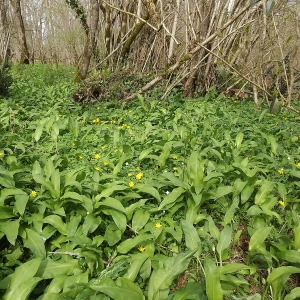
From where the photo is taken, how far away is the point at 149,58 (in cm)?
609

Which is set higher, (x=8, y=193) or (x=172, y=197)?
(x=8, y=193)

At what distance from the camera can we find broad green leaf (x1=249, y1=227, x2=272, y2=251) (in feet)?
5.49

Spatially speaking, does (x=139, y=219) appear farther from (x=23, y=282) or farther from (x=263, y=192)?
(x=263, y=192)

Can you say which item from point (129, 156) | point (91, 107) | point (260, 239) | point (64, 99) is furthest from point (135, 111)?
point (260, 239)

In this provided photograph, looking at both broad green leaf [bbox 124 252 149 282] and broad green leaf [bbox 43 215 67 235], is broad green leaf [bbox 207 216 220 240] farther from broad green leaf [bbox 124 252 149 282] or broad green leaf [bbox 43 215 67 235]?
broad green leaf [bbox 43 215 67 235]

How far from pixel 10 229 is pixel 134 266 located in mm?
722

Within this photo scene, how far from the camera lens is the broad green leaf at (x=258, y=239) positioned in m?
1.67

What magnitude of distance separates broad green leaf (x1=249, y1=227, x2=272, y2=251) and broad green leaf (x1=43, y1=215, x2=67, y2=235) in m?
1.09

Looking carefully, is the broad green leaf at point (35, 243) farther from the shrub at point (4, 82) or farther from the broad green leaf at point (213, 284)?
the shrub at point (4, 82)

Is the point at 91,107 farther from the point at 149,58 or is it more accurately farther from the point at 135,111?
the point at 149,58

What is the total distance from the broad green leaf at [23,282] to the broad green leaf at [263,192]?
144 centimetres

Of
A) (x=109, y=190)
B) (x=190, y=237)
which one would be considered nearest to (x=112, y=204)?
(x=109, y=190)

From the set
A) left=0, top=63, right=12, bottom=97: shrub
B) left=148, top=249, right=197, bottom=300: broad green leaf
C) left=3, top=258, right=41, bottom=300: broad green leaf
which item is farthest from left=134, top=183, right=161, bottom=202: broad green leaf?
left=0, top=63, right=12, bottom=97: shrub

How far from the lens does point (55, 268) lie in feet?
4.85
